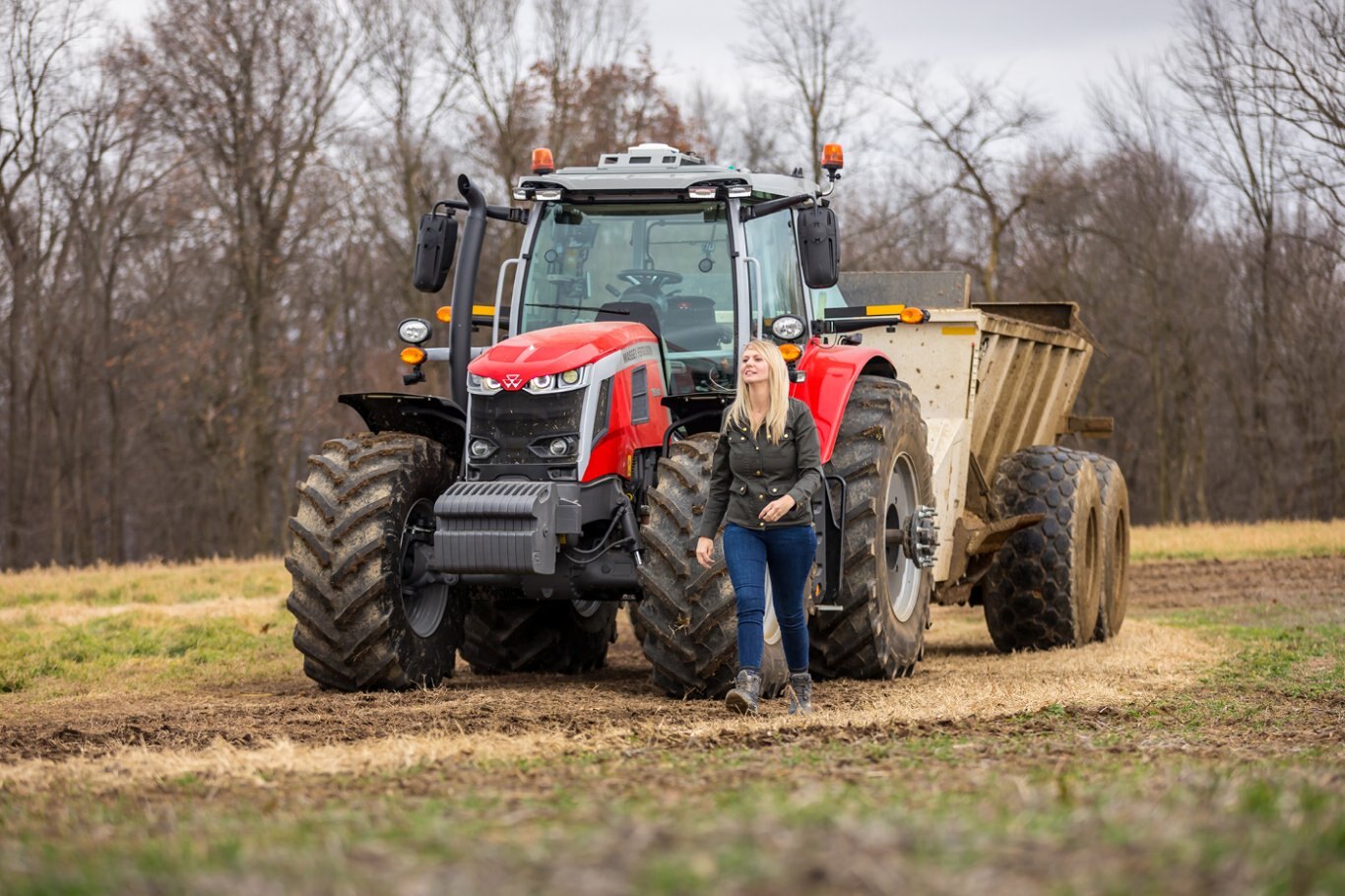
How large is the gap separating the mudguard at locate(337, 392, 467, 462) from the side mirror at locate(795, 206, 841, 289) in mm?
2135

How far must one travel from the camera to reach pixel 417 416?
9664mm

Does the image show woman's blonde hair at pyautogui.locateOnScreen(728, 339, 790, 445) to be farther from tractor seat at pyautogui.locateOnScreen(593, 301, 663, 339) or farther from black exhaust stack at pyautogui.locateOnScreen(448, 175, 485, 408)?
black exhaust stack at pyautogui.locateOnScreen(448, 175, 485, 408)

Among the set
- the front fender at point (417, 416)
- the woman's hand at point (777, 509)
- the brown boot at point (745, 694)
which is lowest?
the brown boot at point (745, 694)

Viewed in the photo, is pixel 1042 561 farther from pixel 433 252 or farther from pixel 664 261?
pixel 433 252

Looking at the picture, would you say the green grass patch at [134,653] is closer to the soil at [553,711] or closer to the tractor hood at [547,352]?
the soil at [553,711]

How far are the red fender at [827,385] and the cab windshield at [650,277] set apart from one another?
1.54ft

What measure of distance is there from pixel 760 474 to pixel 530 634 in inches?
142

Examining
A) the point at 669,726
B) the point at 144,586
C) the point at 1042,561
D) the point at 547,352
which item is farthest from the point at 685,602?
the point at 144,586

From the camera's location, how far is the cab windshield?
31.4ft

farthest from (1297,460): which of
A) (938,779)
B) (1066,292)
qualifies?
(938,779)

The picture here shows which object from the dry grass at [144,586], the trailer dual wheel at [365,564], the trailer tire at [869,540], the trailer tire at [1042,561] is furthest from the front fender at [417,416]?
the dry grass at [144,586]

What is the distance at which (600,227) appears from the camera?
9.83 m

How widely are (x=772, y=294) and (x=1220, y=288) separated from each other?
3244cm

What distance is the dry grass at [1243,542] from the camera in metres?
23.6
